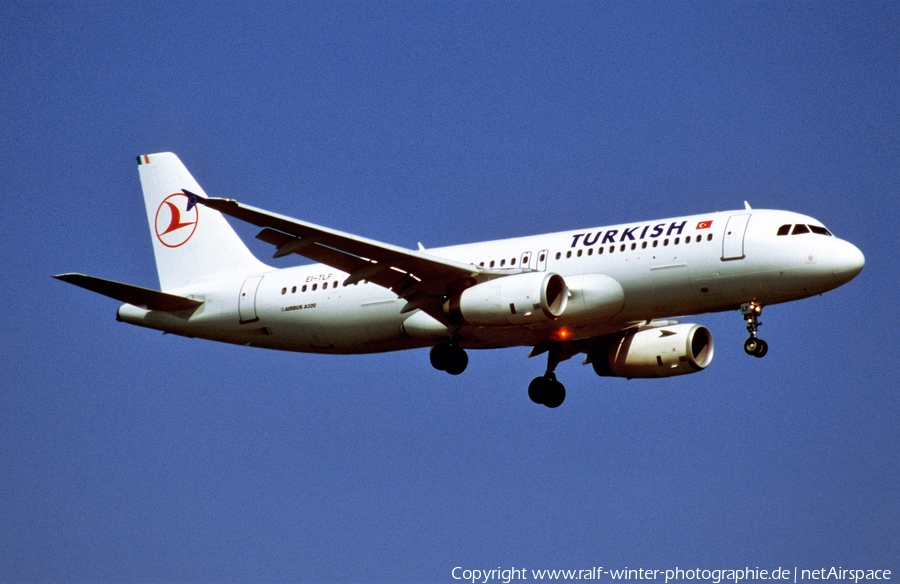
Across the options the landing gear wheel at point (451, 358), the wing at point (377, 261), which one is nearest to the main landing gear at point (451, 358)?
the landing gear wheel at point (451, 358)

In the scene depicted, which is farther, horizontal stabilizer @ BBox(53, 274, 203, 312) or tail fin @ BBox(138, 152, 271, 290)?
tail fin @ BBox(138, 152, 271, 290)

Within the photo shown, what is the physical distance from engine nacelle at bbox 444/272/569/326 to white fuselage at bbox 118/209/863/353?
637mm

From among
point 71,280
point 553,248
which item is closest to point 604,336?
point 553,248

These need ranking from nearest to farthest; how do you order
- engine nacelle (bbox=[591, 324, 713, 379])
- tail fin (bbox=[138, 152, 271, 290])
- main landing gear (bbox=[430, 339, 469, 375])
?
main landing gear (bbox=[430, 339, 469, 375]), engine nacelle (bbox=[591, 324, 713, 379]), tail fin (bbox=[138, 152, 271, 290])

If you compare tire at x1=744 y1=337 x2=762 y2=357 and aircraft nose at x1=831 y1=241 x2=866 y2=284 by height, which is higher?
aircraft nose at x1=831 y1=241 x2=866 y2=284

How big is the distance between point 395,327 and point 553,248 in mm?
5375

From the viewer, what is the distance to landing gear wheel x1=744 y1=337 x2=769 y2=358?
38.7 metres

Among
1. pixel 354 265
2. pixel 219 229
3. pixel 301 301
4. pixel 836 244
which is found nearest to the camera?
pixel 836 244

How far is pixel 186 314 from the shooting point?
45750 millimetres

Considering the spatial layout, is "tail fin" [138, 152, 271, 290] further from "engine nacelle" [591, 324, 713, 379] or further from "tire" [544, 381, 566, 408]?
"engine nacelle" [591, 324, 713, 379]

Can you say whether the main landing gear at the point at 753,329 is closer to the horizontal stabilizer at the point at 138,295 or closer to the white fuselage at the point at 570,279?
the white fuselage at the point at 570,279

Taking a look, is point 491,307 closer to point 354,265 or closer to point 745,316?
point 354,265

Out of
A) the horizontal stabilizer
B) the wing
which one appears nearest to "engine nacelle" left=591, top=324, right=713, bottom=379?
the wing

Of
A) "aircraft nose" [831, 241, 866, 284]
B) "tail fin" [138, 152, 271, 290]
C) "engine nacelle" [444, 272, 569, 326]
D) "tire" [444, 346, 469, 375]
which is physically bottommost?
"tire" [444, 346, 469, 375]
